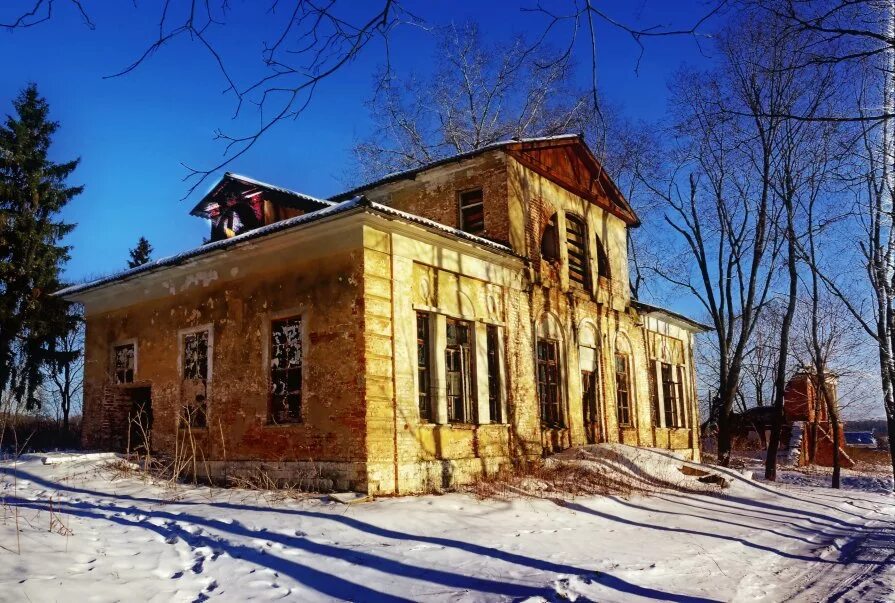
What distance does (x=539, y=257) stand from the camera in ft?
53.4

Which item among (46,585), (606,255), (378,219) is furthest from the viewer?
(606,255)

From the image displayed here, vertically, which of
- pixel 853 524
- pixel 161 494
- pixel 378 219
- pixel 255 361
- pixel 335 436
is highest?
pixel 378 219

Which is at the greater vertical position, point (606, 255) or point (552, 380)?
point (606, 255)

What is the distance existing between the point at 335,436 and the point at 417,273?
3435mm

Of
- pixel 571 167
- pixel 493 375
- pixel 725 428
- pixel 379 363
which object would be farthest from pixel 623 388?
pixel 379 363

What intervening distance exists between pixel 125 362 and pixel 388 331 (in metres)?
7.77

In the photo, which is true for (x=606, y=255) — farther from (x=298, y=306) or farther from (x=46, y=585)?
(x=46, y=585)

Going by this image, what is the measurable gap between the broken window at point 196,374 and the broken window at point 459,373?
16.4ft

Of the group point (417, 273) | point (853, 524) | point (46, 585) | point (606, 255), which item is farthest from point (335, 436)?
point (606, 255)

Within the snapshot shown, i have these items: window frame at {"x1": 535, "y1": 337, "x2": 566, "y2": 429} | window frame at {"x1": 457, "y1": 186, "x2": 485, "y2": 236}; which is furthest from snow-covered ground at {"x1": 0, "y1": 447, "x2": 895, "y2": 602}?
window frame at {"x1": 457, "y1": 186, "x2": 485, "y2": 236}

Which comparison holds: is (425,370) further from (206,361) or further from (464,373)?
(206,361)

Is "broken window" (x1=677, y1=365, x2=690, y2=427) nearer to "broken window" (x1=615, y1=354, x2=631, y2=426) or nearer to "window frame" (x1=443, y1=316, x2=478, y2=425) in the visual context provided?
"broken window" (x1=615, y1=354, x2=631, y2=426)

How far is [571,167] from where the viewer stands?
18375 millimetres

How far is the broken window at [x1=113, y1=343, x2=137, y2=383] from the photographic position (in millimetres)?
15759
